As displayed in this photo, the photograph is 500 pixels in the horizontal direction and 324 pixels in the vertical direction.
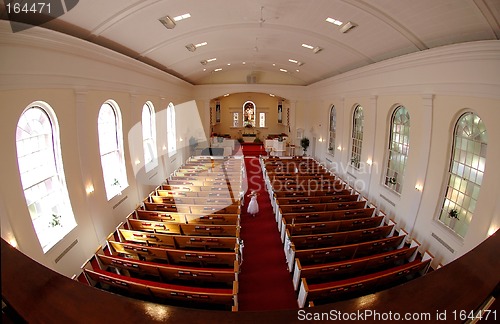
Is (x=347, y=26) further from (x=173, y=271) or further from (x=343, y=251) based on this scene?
(x=173, y=271)

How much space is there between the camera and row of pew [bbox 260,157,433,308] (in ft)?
17.4

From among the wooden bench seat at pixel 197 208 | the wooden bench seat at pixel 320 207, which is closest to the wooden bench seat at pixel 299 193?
the wooden bench seat at pixel 320 207

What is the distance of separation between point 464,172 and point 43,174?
10546mm

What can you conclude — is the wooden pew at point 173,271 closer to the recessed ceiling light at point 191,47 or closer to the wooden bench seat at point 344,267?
the wooden bench seat at point 344,267

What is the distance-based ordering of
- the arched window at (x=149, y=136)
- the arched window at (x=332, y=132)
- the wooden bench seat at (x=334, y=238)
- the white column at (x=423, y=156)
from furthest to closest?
the arched window at (x=332, y=132) < the arched window at (x=149, y=136) < the white column at (x=423, y=156) < the wooden bench seat at (x=334, y=238)

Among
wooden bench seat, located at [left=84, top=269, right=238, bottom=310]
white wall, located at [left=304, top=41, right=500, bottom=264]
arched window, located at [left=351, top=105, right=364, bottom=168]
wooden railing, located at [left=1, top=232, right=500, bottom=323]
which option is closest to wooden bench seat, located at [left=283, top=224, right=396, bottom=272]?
white wall, located at [left=304, top=41, right=500, bottom=264]

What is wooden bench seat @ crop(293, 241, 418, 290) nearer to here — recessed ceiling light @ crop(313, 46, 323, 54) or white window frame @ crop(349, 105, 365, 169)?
white window frame @ crop(349, 105, 365, 169)

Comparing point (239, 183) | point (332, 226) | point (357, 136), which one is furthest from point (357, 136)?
point (332, 226)

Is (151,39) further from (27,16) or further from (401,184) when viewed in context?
(401,184)

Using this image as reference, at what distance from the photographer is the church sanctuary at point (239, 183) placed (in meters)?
1.19

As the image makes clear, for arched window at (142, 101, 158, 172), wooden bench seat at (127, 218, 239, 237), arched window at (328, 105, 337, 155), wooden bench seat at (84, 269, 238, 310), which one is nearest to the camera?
wooden bench seat at (84, 269, 238, 310)

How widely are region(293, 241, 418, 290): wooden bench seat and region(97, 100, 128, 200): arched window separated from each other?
21.7 feet

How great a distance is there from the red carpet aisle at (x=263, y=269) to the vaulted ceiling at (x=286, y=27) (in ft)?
22.5

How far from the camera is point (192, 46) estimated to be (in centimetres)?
1095
